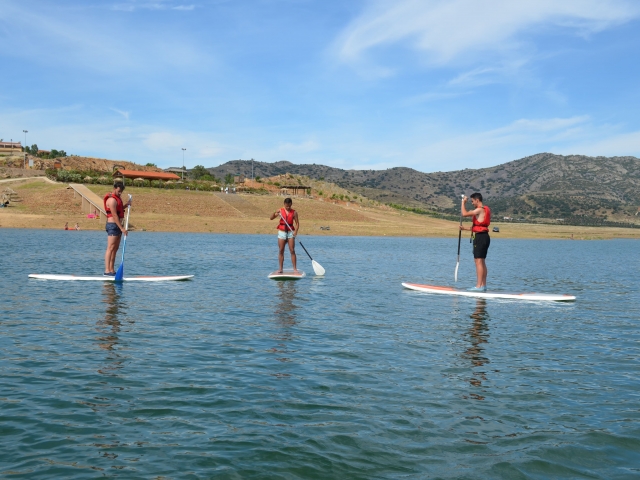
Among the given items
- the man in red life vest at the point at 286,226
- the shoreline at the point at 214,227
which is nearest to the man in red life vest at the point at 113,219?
the man in red life vest at the point at 286,226

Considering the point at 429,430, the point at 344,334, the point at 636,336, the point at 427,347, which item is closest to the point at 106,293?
the point at 344,334

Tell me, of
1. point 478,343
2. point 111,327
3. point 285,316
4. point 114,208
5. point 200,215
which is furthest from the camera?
point 200,215

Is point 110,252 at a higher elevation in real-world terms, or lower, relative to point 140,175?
lower

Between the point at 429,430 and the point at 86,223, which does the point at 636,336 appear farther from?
the point at 86,223

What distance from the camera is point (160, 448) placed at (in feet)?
20.3

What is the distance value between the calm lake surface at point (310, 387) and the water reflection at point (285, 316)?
0.08m

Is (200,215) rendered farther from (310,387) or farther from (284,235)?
(310,387)

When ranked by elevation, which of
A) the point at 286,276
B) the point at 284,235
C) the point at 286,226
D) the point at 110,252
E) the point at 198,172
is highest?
the point at 198,172

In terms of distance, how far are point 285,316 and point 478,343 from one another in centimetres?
452

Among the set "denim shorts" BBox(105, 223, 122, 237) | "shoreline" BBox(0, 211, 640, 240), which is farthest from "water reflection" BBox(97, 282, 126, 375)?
"shoreline" BBox(0, 211, 640, 240)

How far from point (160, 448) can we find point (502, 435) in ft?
12.7

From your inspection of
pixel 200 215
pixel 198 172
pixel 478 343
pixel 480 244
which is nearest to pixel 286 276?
pixel 480 244

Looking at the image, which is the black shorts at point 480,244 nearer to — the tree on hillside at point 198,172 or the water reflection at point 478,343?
the water reflection at point 478,343

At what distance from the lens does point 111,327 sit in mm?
11953
